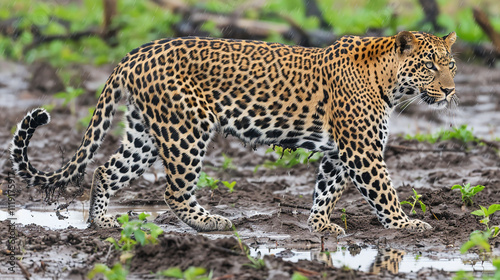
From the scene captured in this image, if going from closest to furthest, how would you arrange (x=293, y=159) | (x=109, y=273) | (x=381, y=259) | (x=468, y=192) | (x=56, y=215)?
(x=109, y=273)
(x=381, y=259)
(x=468, y=192)
(x=56, y=215)
(x=293, y=159)

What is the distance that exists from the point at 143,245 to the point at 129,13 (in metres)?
16.3

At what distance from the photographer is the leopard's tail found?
7.31 metres

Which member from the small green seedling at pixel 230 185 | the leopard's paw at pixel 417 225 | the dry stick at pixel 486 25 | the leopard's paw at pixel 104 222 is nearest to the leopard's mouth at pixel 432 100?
the leopard's paw at pixel 417 225

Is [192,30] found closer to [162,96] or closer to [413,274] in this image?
[162,96]

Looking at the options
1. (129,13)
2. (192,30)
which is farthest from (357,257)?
(129,13)

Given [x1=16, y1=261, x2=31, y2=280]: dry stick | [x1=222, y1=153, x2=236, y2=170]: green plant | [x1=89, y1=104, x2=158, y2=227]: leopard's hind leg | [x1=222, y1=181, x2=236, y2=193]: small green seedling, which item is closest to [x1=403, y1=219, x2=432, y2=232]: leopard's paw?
[x1=222, y1=181, x2=236, y2=193]: small green seedling

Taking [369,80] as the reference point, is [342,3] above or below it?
above

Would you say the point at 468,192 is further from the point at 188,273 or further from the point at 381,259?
the point at 188,273

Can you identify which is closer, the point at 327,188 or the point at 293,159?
the point at 327,188

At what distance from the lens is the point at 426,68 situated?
7.34 metres

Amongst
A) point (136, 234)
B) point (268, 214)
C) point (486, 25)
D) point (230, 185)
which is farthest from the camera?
point (486, 25)

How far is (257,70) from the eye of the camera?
24.7 feet

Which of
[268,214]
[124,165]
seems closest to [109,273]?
[124,165]

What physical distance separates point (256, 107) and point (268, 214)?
53.8 inches
